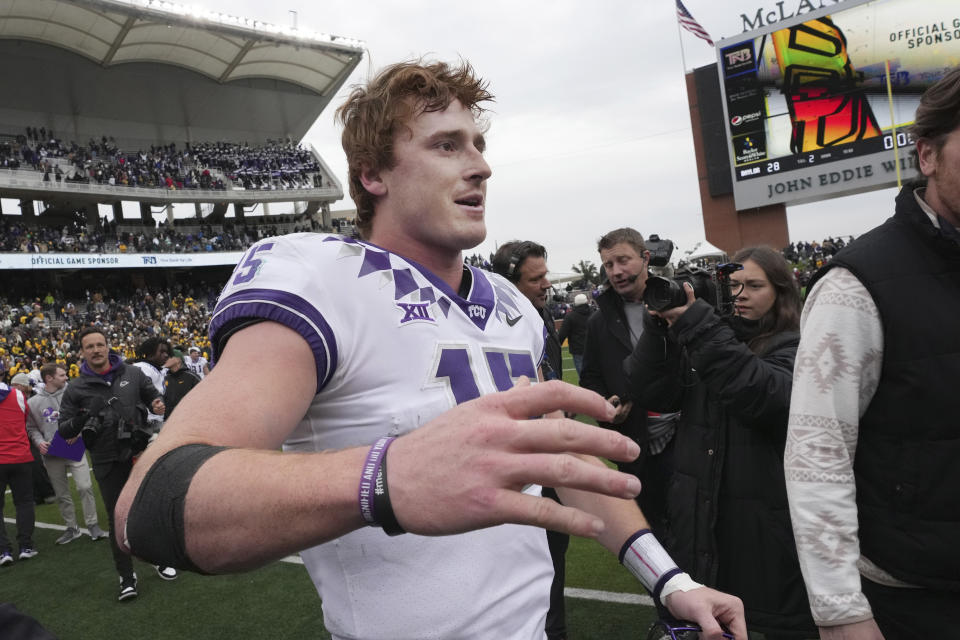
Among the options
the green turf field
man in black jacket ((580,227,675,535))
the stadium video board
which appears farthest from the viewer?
the stadium video board

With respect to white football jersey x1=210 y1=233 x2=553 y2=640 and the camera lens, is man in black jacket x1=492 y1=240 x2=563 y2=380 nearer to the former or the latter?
the camera lens

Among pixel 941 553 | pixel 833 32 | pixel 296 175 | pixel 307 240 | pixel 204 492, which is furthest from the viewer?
pixel 296 175

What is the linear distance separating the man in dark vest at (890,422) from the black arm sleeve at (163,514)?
1.59 metres

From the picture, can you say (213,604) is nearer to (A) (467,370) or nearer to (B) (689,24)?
(A) (467,370)

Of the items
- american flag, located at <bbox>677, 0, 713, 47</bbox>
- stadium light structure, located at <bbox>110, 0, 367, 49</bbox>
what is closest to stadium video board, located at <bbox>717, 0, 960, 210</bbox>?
american flag, located at <bbox>677, 0, 713, 47</bbox>

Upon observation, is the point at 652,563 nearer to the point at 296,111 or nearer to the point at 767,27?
the point at 767,27

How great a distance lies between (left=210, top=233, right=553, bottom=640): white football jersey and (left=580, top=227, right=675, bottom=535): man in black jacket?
2197 mm

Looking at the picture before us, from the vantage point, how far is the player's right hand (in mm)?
699

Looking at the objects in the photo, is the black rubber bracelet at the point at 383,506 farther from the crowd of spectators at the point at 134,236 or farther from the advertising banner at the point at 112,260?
the advertising banner at the point at 112,260

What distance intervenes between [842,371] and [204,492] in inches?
64.2

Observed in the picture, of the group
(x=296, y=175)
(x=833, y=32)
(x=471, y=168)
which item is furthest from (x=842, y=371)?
(x=296, y=175)

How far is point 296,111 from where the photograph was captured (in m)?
41.6

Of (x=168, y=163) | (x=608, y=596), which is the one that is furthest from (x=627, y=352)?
(x=168, y=163)

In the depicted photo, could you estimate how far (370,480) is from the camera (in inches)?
29.0
